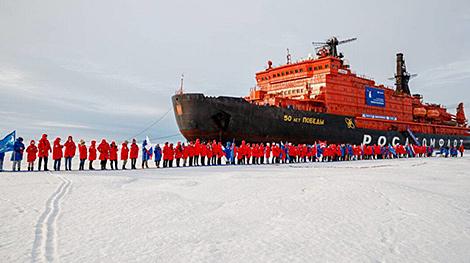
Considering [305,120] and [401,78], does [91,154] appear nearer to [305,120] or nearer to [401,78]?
[305,120]

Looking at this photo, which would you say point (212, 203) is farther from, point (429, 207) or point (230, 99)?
point (230, 99)

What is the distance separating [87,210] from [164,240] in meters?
1.63

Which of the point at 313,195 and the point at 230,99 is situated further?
the point at 230,99

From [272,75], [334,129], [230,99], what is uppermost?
[272,75]

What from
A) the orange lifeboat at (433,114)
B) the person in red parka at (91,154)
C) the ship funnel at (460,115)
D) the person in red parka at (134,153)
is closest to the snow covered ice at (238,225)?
the person in red parka at (91,154)

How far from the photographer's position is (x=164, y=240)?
2.64m

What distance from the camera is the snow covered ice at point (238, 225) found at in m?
2.34

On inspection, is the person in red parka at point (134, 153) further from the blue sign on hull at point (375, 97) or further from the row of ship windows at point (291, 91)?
the blue sign on hull at point (375, 97)

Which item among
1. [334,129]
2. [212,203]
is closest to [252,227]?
[212,203]

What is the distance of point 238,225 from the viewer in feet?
10.1

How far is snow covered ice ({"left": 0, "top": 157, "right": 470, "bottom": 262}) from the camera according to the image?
2.34 meters

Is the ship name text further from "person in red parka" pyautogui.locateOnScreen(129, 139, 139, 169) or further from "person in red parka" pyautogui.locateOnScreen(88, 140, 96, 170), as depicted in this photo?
"person in red parka" pyautogui.locateOnScreen(88, 140, 96, 170)

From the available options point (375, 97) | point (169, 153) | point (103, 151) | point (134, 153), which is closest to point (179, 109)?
point (169, 153)

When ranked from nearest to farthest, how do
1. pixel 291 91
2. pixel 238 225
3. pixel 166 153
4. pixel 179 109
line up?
pixel 238 225 < pixel 166 153 < pixel 179 109 < pixel 291 91
